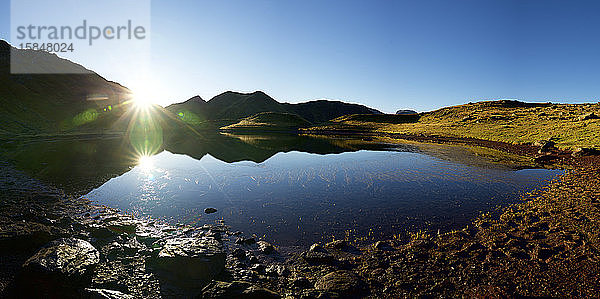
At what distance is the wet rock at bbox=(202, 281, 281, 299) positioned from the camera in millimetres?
8594

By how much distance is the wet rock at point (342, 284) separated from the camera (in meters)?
9.52

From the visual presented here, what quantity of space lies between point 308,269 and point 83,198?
22.1m

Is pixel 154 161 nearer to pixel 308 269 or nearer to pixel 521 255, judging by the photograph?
pixel 308 269

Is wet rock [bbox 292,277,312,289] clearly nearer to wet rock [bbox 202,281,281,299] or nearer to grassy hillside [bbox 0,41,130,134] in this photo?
wet rock [bbox 202,281,281,299]

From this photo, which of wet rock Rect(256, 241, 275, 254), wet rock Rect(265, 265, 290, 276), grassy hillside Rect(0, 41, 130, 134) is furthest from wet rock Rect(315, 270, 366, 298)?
grassy hillside Rect(0, 41, 130, 134)

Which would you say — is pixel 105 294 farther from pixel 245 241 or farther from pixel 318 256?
pixel 318 256

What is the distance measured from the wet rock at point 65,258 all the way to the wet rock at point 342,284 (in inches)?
398

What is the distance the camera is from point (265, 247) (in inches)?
515

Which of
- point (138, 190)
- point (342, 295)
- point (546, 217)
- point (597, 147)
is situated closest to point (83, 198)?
point (138, 190)

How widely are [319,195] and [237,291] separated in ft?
51.8

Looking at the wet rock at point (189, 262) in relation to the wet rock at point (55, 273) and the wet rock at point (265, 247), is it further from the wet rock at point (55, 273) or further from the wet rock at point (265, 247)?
the wet rock at point (55, 273)

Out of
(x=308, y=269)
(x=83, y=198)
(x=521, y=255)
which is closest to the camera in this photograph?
(x=308, y=269)

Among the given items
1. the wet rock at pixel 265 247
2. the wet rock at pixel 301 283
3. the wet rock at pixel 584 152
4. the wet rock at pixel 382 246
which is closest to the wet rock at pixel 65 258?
the wet rock at pixel 265 247

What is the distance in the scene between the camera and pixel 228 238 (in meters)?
14.4
